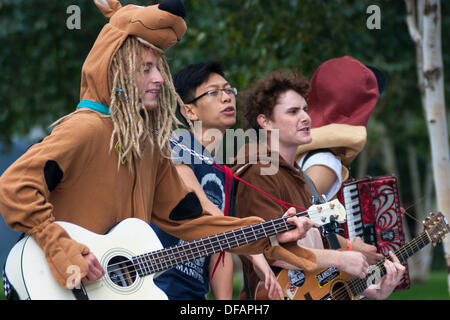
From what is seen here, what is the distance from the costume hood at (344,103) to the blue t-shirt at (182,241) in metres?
1.19

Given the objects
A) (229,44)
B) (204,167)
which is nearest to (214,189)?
(204,167)

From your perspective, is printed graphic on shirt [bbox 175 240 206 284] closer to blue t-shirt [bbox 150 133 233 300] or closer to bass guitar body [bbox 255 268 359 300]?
blue t-shirt [bbox 150 133 233 300]

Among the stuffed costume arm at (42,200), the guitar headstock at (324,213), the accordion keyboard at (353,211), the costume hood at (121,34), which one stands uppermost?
the costume hood at (121,34)

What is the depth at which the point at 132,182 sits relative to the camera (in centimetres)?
313

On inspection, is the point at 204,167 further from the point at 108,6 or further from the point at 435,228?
the point at 435,228

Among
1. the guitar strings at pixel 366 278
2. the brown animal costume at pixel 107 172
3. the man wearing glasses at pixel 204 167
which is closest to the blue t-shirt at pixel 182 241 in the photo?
the man wearing glasses at pixel 204 167

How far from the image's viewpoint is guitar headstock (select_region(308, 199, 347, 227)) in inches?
130

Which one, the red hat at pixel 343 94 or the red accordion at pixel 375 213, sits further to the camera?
the red hat at pixel 343 94

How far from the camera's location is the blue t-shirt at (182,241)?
3645mm

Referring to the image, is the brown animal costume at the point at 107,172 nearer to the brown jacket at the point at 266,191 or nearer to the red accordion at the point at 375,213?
the brown jacket at the point at 266,191

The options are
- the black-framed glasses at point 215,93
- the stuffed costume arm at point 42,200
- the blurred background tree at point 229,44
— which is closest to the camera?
the stuffed costume arm at point 42,200
